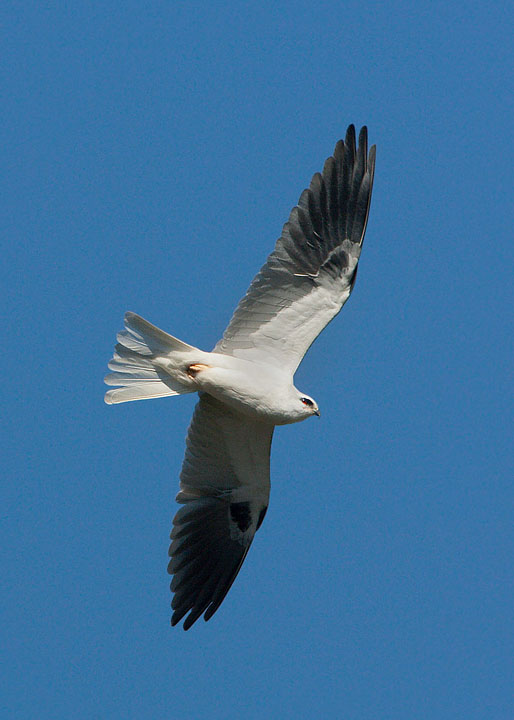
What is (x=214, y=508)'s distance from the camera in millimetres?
10844

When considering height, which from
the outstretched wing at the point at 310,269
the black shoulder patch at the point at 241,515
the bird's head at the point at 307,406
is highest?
the outstretched wing at the point at 310,269

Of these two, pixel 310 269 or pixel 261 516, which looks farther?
pixel 261 516

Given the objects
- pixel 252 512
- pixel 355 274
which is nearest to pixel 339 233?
pixel 355 274

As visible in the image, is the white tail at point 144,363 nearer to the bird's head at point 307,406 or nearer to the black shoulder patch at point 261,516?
the bird's head at point 307,406

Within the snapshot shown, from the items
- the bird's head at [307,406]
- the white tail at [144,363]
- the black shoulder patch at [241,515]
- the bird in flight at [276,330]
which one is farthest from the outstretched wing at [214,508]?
the bird's head at [307,406]

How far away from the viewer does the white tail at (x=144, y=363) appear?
9859 mm

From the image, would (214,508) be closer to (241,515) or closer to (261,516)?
(241,515)

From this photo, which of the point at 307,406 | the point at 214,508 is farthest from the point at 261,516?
the point at 307,406

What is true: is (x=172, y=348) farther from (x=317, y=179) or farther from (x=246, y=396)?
(x=317, y=179)

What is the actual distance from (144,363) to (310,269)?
184 centimetres

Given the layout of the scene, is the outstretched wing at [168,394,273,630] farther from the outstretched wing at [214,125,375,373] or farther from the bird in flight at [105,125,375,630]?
the outstretched wing at [214,125,375,373]

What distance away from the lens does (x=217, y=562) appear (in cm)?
1080

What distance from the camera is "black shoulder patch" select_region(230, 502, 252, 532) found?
10914 mm

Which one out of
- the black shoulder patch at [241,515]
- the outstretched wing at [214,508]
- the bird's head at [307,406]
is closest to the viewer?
the bird's head at [307,406]
